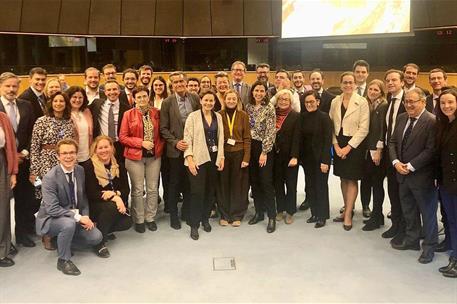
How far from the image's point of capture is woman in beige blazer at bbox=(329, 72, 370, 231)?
4367 millimetres

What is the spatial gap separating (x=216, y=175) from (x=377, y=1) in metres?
6.24

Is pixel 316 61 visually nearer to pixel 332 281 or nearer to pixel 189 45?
pixel 189 45

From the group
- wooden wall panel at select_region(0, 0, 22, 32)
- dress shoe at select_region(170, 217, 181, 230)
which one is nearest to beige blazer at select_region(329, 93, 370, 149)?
dress shoe at select_region(170, 217, 181, 230)

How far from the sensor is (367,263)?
372 cm

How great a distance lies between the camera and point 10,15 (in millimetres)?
9281

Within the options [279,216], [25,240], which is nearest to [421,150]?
[279,216]

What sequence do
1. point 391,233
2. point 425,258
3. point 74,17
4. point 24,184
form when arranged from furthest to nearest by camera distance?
point 74,17
point 391,233
point 24,184
point 425,258

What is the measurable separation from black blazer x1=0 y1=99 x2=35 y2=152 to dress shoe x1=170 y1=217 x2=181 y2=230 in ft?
5.14

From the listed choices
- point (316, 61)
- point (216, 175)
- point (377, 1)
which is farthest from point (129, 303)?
point (316, 61)

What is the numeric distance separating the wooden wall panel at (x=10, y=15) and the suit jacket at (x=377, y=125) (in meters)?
8.04

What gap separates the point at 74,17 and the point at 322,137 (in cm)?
759

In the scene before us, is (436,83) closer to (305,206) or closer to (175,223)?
(305,206)

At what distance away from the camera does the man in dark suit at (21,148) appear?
3828 millimetres

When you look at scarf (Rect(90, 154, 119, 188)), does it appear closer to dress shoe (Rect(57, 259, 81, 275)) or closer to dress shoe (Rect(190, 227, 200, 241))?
dress shoe (Rect(57, 259, 81, 275))
